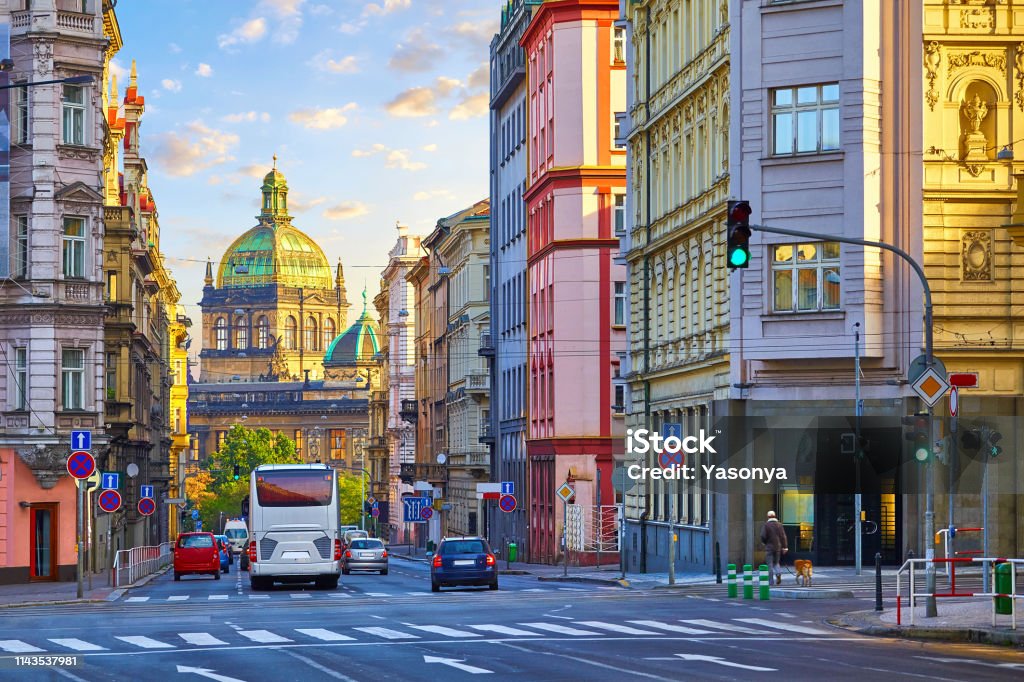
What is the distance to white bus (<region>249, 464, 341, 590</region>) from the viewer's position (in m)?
47.4

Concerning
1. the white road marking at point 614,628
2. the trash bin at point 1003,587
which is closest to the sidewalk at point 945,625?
the trash bin at point 1003,587

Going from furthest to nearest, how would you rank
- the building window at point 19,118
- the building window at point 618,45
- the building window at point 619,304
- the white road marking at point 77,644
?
the building window at point 619,304, the building window at point 618,45, the building window at point 19,118, the white road marking at point 77,644

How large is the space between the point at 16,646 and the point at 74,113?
31.6 meters

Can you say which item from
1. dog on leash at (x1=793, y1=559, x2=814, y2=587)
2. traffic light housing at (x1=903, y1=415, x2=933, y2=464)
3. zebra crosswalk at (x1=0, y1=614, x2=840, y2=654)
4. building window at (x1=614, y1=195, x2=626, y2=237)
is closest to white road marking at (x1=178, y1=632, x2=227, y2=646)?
zebra crosswalk at (x1=0, y1=614, x2=840, y2=654)

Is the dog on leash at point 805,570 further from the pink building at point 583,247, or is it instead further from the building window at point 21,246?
the pink building at point 583,247

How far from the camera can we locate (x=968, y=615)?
29.2 m

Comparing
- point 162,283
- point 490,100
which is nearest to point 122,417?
point 490,100

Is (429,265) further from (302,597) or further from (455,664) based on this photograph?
(455,664)

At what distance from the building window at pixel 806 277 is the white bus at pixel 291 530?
1257 centimetres

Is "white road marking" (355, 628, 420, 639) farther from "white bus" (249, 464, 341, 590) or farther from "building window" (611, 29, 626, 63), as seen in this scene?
"building window" (611, 29, 626, 63)

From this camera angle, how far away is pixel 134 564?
58.6m

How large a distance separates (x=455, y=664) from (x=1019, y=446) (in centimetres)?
2432

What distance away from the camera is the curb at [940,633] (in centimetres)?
2522

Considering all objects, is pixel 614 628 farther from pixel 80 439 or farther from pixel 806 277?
pixel 80 439
